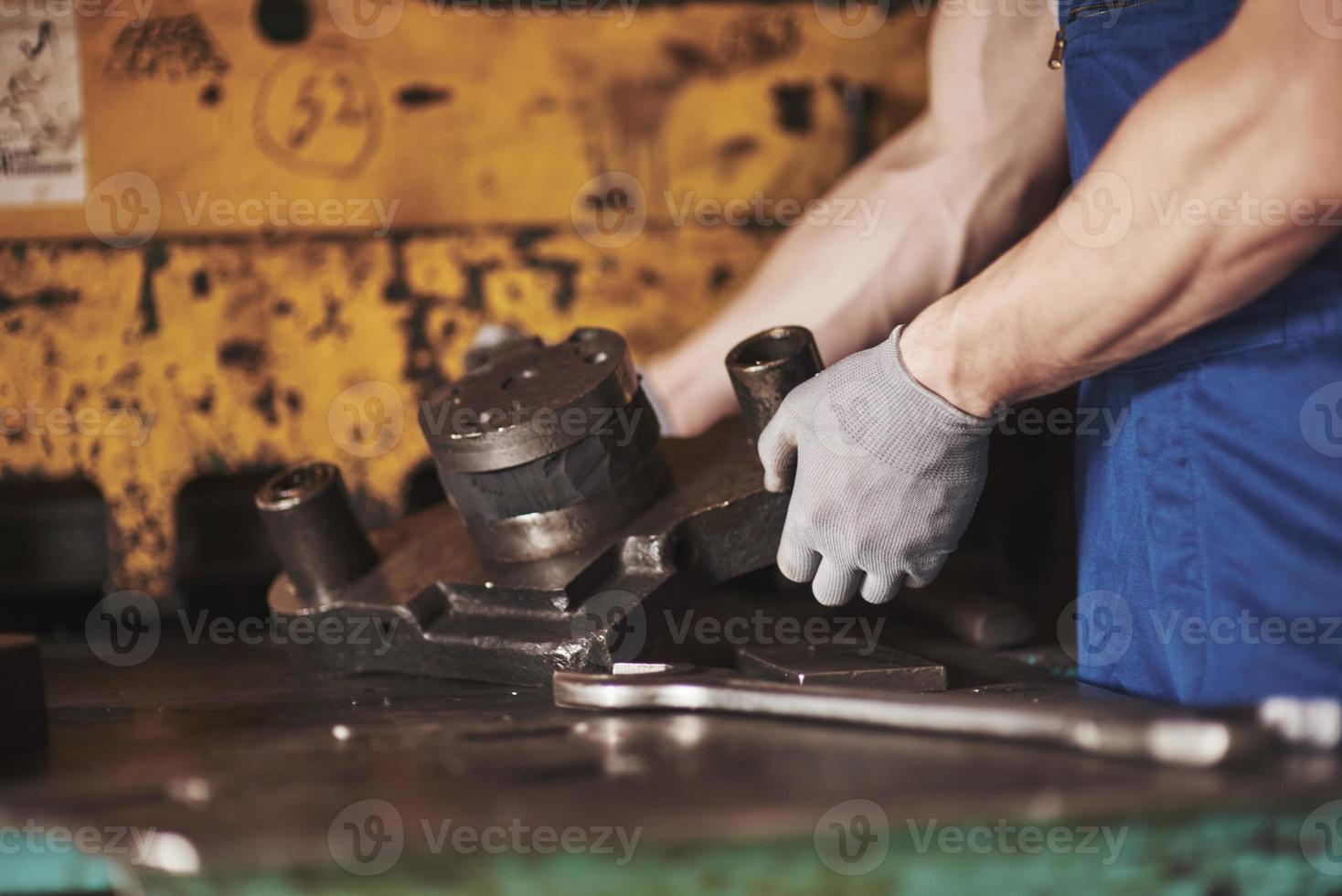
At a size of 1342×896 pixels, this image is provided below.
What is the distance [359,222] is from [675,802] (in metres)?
1.92

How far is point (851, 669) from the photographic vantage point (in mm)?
1011

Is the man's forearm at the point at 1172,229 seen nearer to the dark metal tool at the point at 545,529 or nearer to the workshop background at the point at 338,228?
the dark metal tool at the point at 545,529

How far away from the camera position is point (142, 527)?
2.34m

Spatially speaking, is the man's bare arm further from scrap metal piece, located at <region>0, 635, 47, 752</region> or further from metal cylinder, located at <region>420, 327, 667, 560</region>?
scrap metal piece, located at <region>0, 635, 47, 752</region>

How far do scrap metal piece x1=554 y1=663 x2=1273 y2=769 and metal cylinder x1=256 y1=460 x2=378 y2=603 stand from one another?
1.33 feet

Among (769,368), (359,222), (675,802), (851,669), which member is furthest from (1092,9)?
(359,222)

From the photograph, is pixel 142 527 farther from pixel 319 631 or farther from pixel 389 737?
pixel 389 737

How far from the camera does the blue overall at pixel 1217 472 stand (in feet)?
2.94

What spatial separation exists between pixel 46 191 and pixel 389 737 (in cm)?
189

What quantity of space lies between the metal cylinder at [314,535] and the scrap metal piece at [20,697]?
1.17 feet

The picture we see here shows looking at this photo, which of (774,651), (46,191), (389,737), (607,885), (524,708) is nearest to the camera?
(607,885)

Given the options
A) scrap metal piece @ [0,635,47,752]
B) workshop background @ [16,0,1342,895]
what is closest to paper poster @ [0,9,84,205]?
workshop background @ [16,0,1342,895]

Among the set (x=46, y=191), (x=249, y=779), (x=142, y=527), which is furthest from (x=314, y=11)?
(x=249, y=779)

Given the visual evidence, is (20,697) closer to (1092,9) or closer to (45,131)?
(1092,9)
